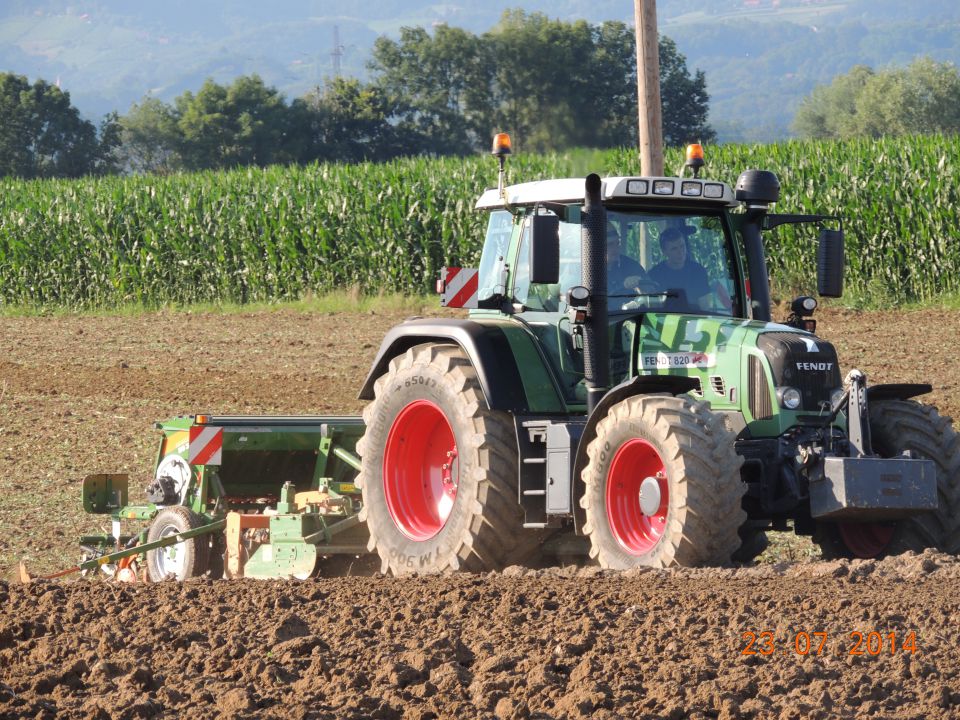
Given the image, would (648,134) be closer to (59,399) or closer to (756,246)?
(756,246)

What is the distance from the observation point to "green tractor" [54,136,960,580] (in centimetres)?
636

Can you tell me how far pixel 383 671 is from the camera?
4.78 metres

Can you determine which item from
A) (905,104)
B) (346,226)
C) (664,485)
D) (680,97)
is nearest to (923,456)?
(664,485)

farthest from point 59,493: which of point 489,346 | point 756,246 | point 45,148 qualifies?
point 45,148

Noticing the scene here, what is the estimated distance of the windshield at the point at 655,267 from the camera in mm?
7168

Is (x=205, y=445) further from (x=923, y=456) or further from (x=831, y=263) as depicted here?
(x=923, y=456)

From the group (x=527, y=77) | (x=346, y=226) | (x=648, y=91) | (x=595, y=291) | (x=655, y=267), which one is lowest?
(x=595, y=291)

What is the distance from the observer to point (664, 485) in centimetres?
639

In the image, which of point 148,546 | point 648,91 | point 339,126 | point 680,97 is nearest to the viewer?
point 148,546

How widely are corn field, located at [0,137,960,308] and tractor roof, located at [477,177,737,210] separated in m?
11.3

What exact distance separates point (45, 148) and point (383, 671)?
44.0m

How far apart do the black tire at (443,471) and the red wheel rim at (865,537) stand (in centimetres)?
162
